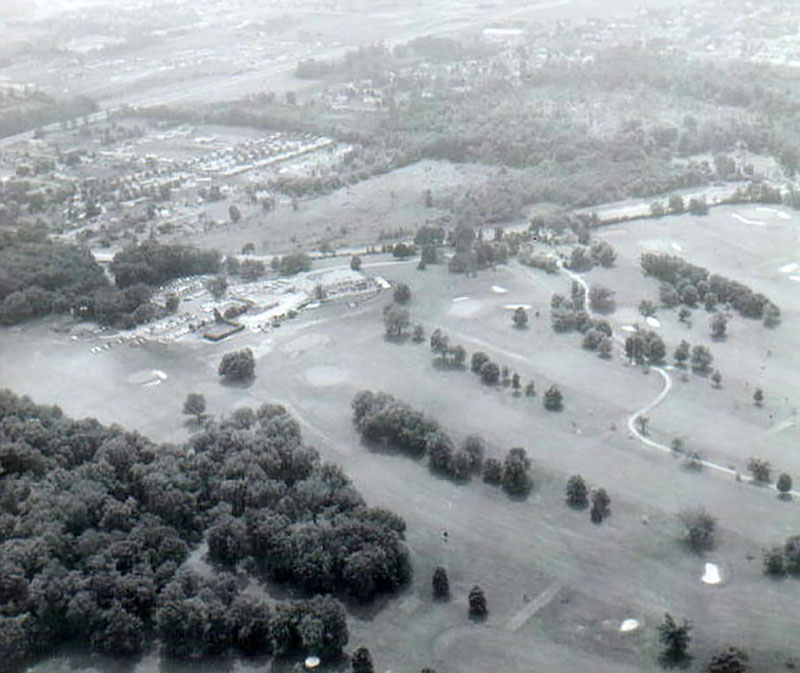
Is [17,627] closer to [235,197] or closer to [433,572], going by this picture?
[433,572]

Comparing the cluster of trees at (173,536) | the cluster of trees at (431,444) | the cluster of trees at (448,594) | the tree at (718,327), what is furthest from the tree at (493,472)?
the tree at (718,327)

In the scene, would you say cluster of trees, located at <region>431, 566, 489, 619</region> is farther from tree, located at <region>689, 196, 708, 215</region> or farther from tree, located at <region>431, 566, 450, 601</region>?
tree, located at <region>689, 196, 708, 215</region>

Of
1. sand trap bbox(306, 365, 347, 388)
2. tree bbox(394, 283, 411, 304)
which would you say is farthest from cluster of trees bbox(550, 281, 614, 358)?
sand trap bbox(306, 365, 347, 388)

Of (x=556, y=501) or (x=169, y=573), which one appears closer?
(x=169, y=573)

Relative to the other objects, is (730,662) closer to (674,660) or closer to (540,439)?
(674,660)

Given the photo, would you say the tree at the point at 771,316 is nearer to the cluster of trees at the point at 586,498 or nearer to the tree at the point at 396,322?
the tree at the point at 396,322

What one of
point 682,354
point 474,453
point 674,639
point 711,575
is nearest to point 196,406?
point 474,453

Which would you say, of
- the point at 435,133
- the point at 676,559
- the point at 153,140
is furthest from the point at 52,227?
the point at 676,559
